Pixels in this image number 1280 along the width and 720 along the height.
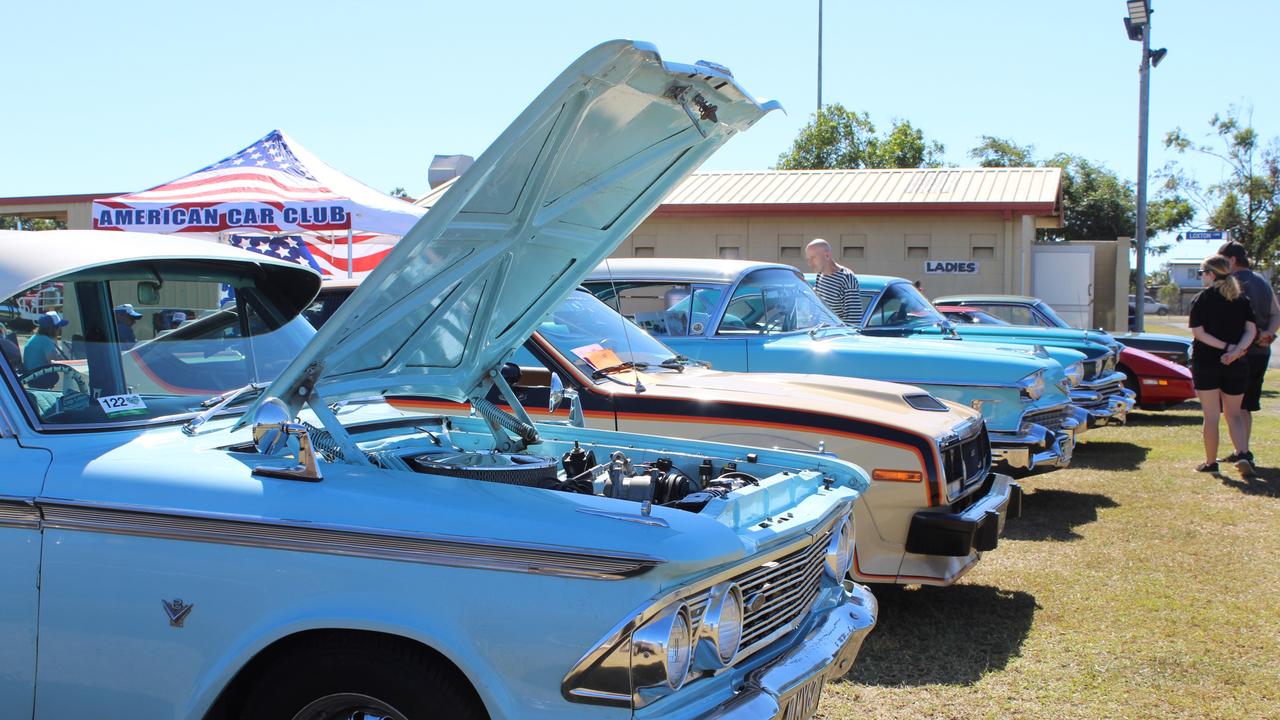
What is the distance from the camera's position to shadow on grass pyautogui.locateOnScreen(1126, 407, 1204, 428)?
42.2ft

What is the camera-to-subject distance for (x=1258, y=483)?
8.62m

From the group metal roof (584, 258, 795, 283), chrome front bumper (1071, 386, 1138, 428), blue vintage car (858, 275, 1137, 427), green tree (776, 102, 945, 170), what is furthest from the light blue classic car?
green tree (776, 102, 945, 170)

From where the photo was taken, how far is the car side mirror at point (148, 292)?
3.33 m

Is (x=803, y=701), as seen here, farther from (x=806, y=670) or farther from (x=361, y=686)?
(x=361, y=686)

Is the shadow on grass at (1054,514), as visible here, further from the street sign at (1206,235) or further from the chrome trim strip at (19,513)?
the street sign at (1206,235)

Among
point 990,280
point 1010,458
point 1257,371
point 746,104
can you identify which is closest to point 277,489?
point 746,104

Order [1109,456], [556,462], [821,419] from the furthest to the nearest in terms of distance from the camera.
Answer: [1109,456]
[821,419]
[556,462]

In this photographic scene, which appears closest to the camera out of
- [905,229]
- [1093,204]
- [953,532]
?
[953,532]

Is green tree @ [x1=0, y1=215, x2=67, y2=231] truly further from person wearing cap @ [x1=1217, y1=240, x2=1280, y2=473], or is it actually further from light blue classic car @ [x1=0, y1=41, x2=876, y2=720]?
light blue classic car @ [x1=0, y1=41, x2=876, y2=720]

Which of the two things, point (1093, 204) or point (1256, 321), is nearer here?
point (1256, 321)

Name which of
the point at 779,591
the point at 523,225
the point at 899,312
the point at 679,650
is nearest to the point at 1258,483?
the point at 899,312

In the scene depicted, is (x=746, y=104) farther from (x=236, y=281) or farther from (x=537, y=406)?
(x=537, y=406)

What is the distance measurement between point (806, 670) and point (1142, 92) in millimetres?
18750

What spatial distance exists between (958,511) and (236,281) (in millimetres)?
3369
